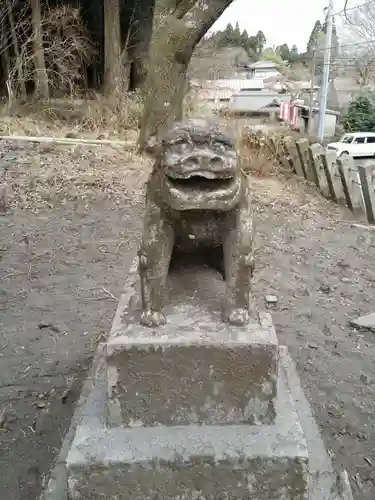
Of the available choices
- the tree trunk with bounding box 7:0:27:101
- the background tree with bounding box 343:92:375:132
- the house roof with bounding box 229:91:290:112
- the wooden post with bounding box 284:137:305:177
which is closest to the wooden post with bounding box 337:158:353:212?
the wooden post with bounding box 284:137:305:177

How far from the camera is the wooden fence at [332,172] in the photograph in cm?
541

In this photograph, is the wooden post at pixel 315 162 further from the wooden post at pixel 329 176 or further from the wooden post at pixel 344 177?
the wooden post at pixel 344 177

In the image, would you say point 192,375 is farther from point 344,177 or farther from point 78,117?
point 78,117

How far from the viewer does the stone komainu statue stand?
1.47 metres

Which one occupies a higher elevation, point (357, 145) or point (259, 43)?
point (259, 43)

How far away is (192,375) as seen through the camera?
1.62m

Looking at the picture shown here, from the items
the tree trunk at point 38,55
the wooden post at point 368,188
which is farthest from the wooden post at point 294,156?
the tree trunk at point 38,55

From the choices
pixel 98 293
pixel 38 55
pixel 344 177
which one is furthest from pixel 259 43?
pixel 98 293

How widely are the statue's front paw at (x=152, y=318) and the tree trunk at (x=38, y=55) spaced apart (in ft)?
23.5

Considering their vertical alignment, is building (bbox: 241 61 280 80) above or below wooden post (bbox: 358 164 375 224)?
above

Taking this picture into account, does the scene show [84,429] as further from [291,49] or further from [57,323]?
[291,49]

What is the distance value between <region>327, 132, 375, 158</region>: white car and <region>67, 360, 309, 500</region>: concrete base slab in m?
13.1

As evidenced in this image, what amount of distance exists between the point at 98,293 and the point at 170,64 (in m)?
3.48

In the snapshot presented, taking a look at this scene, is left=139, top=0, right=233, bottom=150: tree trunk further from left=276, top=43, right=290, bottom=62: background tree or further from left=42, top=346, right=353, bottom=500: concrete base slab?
left=276, top=43, right=290, bottom=62: background tree
